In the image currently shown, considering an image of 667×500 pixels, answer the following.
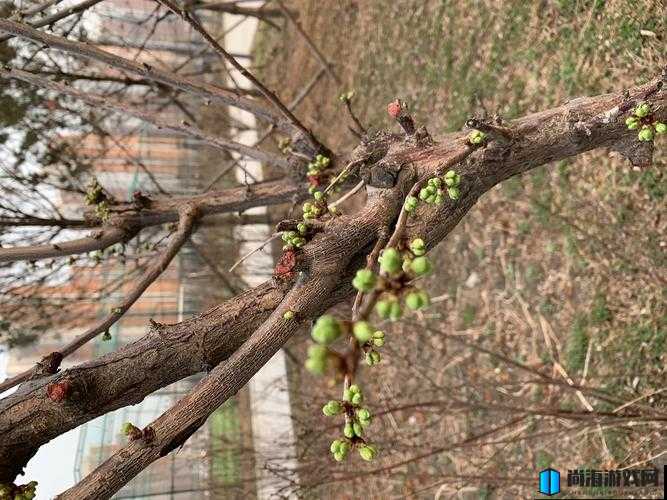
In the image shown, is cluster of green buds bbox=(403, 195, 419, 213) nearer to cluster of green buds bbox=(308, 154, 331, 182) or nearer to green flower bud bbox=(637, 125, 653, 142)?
green flower bud bbox=(637, 125, 653, 142)

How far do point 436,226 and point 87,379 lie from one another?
128cm

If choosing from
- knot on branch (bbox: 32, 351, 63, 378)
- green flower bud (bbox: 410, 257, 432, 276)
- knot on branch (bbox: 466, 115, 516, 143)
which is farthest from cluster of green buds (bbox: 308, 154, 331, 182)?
green flower bud (bbox: 410, 257, 432, 276)

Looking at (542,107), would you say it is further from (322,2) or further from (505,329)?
(322,2)

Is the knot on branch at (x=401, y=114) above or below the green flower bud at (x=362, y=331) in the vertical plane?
above

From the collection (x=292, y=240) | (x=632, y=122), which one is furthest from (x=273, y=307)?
(x=632, y=122)

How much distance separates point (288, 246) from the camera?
1.93m

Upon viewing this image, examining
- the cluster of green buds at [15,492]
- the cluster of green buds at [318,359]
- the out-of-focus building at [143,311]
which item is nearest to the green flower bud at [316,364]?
the cluster of green buds at [318,359]

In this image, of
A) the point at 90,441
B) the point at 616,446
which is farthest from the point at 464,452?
the point at 90,441

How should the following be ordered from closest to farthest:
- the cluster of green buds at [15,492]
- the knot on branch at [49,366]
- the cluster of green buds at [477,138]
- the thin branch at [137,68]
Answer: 1. the cluster of green buds at [15,492]
2. the knot on branch at [49,366]
3. the cluster of green buds at [477,138]
4. the thin branch at [137,68]

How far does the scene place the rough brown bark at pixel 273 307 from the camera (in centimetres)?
169

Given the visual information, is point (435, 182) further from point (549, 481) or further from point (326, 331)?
point (549, 481)

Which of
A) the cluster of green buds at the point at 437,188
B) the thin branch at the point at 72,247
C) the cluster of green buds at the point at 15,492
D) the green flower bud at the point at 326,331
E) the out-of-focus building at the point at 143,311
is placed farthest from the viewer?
the out-of-focus building at the point at 143,311

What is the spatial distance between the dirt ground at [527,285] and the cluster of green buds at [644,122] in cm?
165

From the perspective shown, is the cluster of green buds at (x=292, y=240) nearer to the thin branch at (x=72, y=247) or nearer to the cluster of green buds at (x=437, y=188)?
the cluster of green buds at (x=437, y=188)
